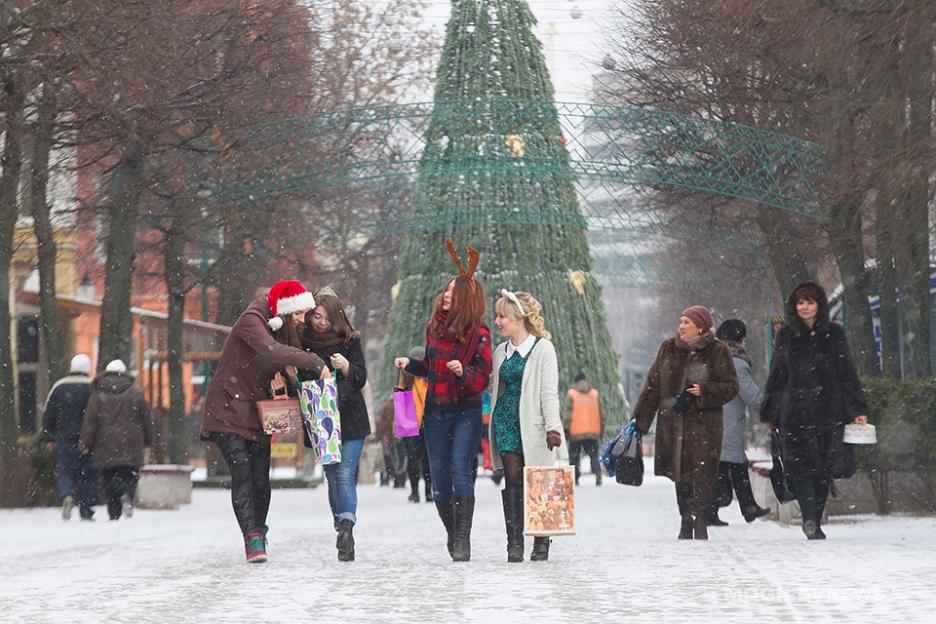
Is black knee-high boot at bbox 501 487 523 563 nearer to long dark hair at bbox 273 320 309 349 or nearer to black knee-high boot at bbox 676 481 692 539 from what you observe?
long dark hair at bbox 273 320 309 349

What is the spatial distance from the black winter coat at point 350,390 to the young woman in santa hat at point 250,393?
7.3 inches

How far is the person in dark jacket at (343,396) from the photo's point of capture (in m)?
12.6

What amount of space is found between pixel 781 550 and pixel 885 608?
3.95 metres

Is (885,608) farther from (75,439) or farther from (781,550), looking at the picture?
(75,439)

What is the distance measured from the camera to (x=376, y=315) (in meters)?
51.5

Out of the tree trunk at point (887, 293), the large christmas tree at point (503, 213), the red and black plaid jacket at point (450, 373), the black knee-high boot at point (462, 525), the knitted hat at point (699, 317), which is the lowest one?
the black knee-high boot at point (462, 525)

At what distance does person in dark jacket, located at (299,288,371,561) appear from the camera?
12633mm

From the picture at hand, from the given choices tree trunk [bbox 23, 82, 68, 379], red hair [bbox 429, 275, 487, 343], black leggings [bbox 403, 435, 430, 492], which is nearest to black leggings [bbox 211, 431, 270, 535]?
red hair [bbox 429, 275, 487, 343]

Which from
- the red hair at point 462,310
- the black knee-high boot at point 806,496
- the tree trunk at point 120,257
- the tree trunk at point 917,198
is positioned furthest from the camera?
the tree trunk at point 120,257

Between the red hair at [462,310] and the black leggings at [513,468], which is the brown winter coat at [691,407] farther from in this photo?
the red hair at [462,310]

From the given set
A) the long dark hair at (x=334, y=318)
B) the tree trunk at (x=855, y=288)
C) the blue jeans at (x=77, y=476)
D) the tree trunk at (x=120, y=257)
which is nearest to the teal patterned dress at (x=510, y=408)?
the long dark hair at (x=334, y=318)

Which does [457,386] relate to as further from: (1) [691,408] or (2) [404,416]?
(1) [691,408]

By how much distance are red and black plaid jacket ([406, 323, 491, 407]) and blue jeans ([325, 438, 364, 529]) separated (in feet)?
1.89

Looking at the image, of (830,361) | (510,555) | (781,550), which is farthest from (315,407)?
(830,361)
